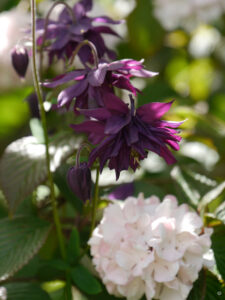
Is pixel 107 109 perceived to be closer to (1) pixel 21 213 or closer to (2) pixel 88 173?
(2) pixel 88 173

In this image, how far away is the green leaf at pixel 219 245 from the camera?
59 centimetres

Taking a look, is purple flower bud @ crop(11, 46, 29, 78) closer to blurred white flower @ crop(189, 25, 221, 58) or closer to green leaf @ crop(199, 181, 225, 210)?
green leaf @ crop(199, 181, 225, 210)

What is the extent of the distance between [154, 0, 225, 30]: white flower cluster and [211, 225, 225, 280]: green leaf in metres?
0.65

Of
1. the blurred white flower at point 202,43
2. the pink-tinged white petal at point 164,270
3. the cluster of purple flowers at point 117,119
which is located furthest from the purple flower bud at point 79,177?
the blurred white flower at point 202,43

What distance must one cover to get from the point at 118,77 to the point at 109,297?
11.6 inches

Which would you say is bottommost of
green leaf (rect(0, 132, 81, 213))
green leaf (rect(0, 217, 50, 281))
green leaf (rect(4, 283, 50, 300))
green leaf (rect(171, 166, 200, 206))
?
green leaf (rect(4, 283, 50, 300))

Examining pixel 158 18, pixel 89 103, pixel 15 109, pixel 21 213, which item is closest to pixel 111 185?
pixel 21 213

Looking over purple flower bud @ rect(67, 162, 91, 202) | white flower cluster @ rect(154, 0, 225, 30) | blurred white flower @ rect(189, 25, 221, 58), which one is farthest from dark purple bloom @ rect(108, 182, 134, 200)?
blurred white flower @ rect(189, 25, 221, 58)

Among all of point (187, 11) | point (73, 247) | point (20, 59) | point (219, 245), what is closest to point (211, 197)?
point (219, 245)

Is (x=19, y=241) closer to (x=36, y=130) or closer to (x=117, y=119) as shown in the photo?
(x=36, y=130)

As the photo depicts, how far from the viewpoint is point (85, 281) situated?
1.92ft

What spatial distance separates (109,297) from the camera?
0.65 meters

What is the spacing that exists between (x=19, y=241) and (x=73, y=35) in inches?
10.4

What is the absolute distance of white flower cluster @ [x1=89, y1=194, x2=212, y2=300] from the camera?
536mm
